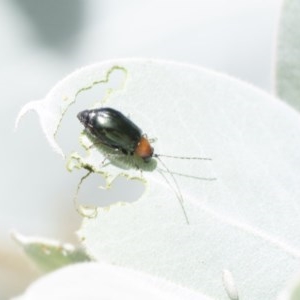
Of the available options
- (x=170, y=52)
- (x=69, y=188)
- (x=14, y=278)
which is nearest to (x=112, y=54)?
(x=170, y=52)


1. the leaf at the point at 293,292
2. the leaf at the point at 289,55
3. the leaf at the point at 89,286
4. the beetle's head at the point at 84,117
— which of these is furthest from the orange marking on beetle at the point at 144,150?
the leaf at the point at 293,292

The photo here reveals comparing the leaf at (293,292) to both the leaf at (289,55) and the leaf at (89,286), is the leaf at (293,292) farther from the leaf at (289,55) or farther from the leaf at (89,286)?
the leaf at (289,55)

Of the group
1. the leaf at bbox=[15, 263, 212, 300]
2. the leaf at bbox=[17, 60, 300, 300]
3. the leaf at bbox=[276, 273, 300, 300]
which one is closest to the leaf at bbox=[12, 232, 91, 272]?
the leaf at bbox=[17, 60, 300, 300]

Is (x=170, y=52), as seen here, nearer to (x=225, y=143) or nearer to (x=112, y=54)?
(x=112, y=54)

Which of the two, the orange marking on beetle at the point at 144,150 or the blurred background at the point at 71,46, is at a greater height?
the orange marking on beetle at the point at 144,150

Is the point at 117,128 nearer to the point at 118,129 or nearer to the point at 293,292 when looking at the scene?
the point at 118,129

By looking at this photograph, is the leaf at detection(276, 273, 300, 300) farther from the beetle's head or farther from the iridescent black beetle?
the beetle's head
